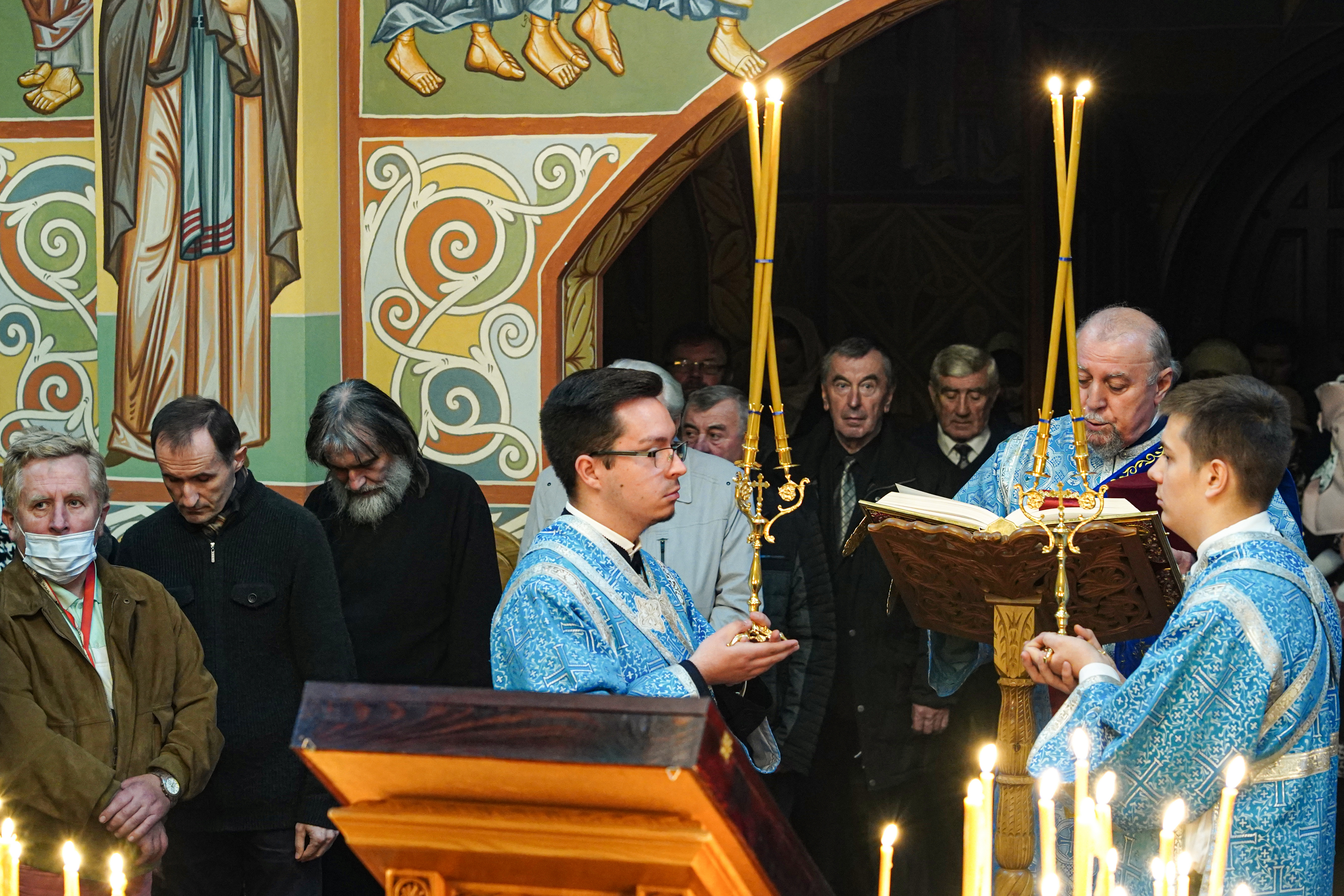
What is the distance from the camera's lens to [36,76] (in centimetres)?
483

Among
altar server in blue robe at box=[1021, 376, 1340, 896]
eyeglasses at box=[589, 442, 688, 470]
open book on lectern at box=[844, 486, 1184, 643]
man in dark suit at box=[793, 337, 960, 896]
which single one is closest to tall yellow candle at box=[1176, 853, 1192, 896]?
altar server in blue robe at box=[1021, 376, 1340, 896]

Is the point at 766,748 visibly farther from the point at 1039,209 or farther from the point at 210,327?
the point at 1039,209

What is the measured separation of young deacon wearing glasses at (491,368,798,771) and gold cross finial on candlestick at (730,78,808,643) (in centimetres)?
22

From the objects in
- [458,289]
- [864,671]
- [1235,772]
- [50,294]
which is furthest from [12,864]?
[50,294]

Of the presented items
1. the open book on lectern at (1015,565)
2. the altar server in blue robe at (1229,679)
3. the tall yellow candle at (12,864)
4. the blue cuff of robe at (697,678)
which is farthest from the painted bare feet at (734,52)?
the tall yellow candle at (12,864)

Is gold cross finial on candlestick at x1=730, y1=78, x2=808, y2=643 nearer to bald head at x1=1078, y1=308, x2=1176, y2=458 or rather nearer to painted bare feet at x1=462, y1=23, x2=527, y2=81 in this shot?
bald head at x1=1078, y1=308, x2=1176, y2=458

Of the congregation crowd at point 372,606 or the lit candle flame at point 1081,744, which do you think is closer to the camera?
the lit candle flame at point 1081,744

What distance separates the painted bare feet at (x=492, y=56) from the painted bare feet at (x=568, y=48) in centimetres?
13

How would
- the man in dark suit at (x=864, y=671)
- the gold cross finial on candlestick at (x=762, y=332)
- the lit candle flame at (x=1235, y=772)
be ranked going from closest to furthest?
the lit candle flame at (x=1235, y=772)
the gold cross finial on candlestick at (x=762, y=332)
the man in dark suit at (x=864, y=671)

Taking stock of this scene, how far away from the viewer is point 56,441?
128 inches

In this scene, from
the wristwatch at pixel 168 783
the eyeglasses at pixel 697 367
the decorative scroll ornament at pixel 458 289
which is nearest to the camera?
the wristwatch at pixel 168 783

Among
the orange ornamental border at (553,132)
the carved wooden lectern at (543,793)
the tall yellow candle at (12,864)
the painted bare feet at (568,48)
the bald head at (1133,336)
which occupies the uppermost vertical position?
the painted bare feet at (568,48)

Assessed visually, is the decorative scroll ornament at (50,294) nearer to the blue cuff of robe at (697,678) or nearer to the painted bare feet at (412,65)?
the painted bare feet at (412,65)

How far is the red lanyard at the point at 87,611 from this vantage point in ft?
10.5
